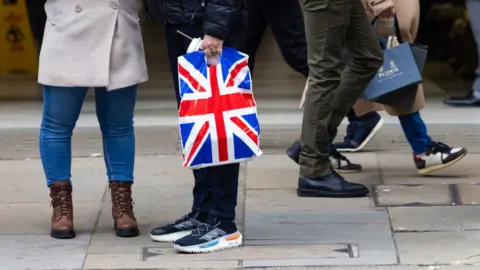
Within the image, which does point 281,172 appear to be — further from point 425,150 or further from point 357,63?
point 357,63

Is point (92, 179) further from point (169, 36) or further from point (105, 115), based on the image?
point (169, 36)

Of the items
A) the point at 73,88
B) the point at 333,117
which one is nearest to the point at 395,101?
the point at 333,117

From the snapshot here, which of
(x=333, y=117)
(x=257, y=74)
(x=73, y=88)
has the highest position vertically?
(x=73, y=88)

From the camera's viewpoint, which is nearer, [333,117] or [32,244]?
[32,244]

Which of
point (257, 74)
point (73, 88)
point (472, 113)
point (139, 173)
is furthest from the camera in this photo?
point (257, 74)

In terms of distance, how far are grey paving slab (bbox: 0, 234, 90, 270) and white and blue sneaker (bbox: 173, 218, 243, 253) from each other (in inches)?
18.7

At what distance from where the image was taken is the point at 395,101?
6.18 meters

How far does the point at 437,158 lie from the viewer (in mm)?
6254

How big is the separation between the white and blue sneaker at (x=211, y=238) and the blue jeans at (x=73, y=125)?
0.50 meters

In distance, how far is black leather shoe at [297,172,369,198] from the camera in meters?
5.85

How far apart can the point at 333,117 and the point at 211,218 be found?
4.03 feet

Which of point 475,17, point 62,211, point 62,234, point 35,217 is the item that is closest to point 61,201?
point 62,211

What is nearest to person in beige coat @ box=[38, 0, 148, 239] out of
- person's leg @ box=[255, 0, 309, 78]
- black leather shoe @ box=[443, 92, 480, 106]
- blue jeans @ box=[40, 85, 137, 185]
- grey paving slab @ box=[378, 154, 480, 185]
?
blue jeans @ box=[40, 85, 137, 185]

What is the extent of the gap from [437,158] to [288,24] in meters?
1.20
